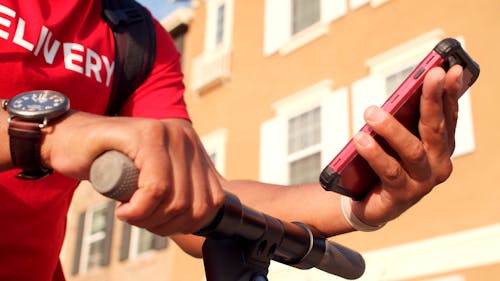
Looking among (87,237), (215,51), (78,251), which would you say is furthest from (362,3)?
(78,251)

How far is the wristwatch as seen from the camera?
45.8 inches

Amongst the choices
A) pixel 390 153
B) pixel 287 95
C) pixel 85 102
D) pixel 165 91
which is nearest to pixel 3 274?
pixel 85 102

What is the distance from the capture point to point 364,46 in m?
10.9

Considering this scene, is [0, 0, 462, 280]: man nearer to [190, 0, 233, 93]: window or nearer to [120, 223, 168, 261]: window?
[190, 0, 233, 93]: window

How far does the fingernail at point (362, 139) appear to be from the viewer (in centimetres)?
152

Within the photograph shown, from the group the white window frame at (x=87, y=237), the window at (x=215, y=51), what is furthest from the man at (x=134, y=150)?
the white window frame at (x=87, y=237)

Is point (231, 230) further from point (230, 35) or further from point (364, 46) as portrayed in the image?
point (230, 35)

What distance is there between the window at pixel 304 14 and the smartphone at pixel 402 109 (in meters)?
10.8

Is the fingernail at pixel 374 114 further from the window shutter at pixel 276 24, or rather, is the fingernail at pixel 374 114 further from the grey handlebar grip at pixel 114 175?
the window shutter at pixel 276 24

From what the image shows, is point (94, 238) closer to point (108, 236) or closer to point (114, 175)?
point (108, 236)

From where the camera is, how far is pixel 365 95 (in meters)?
10.3

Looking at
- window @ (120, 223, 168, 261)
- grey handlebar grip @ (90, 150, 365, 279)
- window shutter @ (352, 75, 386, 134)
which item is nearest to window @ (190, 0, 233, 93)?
window @ (120, 223, 168, 261)

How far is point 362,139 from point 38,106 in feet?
2.25

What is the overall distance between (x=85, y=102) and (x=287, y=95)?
32.6ft
